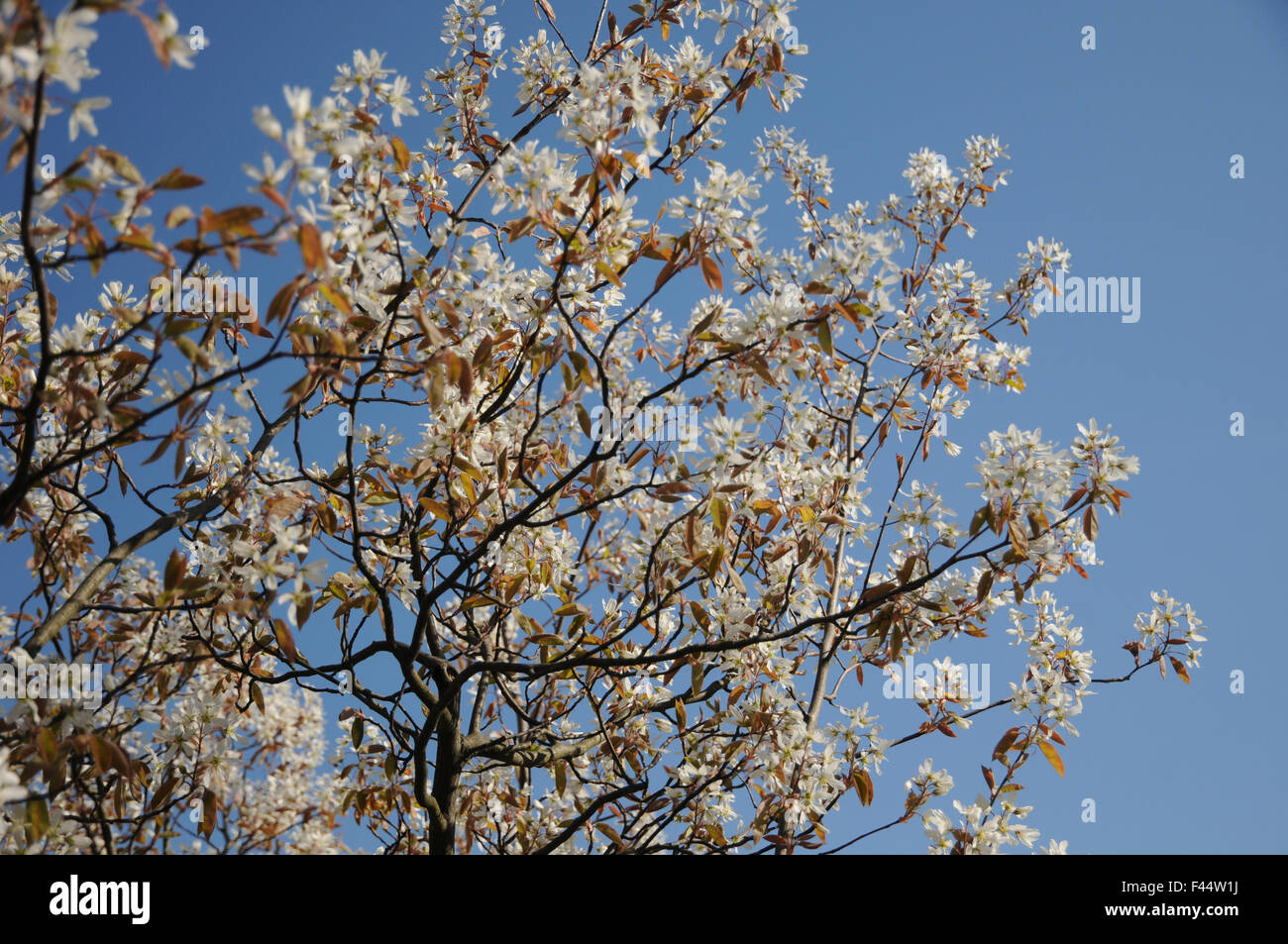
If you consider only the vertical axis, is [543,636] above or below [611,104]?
below

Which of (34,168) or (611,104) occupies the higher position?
(611,104)

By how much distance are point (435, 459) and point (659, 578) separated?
71cm

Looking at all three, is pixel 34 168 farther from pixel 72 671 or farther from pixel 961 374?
pixel 961 374

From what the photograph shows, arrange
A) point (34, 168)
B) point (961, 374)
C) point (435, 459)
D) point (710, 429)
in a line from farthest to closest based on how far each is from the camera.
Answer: point (961, 374), point (435, 459), point (710, 429), point (34, 168)

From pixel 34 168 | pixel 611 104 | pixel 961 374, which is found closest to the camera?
pixel 34 168

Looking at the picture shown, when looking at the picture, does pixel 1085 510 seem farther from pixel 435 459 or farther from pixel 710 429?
pixel 435 459

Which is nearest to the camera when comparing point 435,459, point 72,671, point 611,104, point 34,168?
point 34,168
